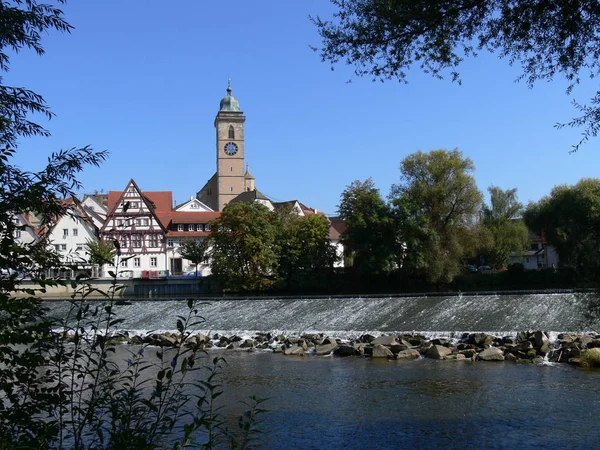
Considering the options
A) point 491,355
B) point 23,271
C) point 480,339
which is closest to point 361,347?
point 480,339

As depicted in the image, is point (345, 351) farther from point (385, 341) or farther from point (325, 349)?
point (385, 341)

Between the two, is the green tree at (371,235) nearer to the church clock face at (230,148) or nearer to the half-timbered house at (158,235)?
the half-timbered house at (158,235)

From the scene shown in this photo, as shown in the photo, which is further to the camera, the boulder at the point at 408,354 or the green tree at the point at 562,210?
the green tree at the point at 562,210

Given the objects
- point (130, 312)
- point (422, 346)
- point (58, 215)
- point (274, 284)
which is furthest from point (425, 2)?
point (274, 284)

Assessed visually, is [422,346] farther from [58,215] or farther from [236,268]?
[236,268]

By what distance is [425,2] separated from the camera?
7.23 metres

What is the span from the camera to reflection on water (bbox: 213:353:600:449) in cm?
1182

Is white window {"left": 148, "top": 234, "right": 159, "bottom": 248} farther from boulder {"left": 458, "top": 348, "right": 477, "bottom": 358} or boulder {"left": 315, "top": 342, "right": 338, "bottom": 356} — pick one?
boulder {"left": 458, "top": 348, "right": 477, "bottom": 358}

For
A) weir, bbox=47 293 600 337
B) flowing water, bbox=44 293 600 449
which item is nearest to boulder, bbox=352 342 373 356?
flowing water, bbox=44 293 600 449

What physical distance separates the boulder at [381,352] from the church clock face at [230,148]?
75.6m

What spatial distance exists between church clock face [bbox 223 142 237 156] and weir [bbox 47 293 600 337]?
194 ft

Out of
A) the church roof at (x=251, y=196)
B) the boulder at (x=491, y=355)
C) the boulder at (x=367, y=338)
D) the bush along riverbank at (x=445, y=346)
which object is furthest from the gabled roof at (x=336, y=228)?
the boulder at (x=491, y=355)

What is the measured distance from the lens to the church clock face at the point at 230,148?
95938mm

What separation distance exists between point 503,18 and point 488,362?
15.1m
